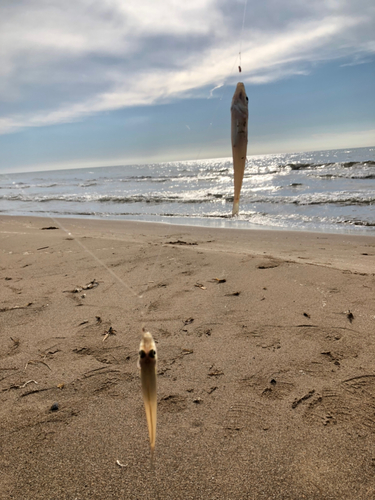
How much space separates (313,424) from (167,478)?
3.45 ft

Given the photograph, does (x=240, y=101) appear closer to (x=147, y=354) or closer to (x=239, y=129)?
(x=239, y=129)

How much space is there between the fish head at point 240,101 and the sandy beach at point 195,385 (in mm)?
757

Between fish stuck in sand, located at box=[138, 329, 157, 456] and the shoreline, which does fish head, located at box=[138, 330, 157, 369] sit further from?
the shoreline

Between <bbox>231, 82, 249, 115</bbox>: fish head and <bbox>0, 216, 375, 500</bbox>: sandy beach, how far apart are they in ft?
2.48

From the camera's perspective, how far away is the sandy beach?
83.0 inches

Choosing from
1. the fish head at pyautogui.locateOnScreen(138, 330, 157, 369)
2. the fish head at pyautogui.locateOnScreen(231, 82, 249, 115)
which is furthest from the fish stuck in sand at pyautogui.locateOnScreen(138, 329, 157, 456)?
the fish head at pyautogui.locateOnScreen(231, 82, 249, 115)

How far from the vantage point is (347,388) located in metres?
2.76

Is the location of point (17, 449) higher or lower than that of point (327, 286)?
lower

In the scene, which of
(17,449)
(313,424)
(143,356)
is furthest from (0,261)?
(143,356)

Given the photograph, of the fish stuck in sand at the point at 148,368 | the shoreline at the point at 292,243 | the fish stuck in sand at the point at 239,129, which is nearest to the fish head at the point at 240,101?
the fish stuck in sand at the point at 239,129

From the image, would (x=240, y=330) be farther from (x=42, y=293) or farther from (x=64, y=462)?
(x=42, y=293)

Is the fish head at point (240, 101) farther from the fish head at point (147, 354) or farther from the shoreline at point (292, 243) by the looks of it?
the shoreline at point (292, 243)

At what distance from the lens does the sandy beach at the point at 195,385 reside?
211cm

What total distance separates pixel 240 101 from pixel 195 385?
92.9 inches
